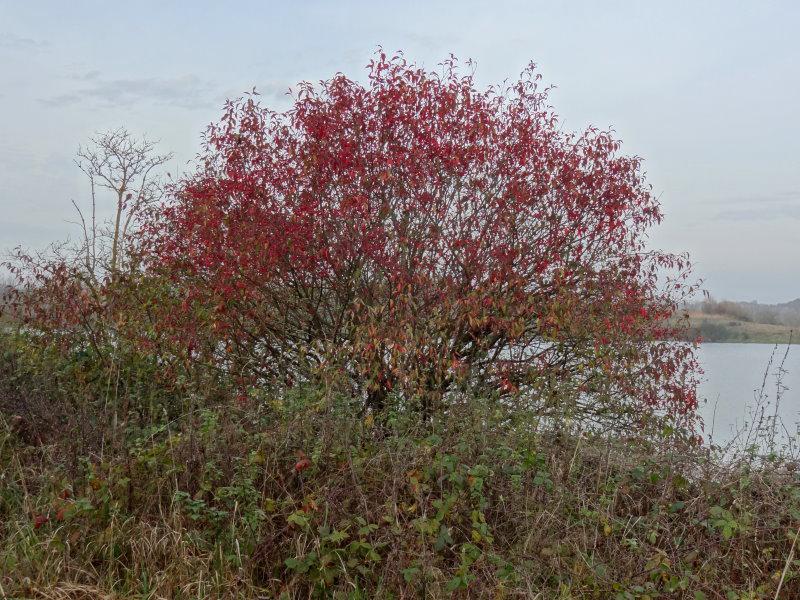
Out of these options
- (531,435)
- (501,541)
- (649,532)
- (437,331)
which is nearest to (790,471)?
(649,532)

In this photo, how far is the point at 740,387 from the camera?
8039mm

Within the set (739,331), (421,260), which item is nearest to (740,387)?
(739,331)

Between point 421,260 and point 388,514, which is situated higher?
point 421,260

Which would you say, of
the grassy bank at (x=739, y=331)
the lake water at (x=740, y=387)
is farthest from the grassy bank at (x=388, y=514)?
the grassy bank at (x=739, y=331)

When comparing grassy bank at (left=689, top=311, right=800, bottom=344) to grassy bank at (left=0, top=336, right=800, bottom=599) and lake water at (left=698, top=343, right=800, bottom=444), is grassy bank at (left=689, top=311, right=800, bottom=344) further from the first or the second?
grassy bank at (left=0, top=336, right=800, bottom=599)

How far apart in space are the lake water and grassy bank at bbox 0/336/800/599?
0.88 m

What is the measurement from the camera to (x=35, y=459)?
6.13m

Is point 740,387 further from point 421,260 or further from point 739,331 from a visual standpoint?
point 421,260

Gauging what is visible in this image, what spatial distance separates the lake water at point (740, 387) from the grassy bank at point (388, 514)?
34.6 inches

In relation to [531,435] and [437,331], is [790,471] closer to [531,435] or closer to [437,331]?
[531,435]

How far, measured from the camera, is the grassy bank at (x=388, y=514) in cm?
470

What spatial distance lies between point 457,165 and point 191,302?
272 cm

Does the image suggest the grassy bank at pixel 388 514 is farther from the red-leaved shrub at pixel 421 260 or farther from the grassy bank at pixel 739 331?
the grassy bank at pixel 739 331

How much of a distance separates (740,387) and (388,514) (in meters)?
4.66
